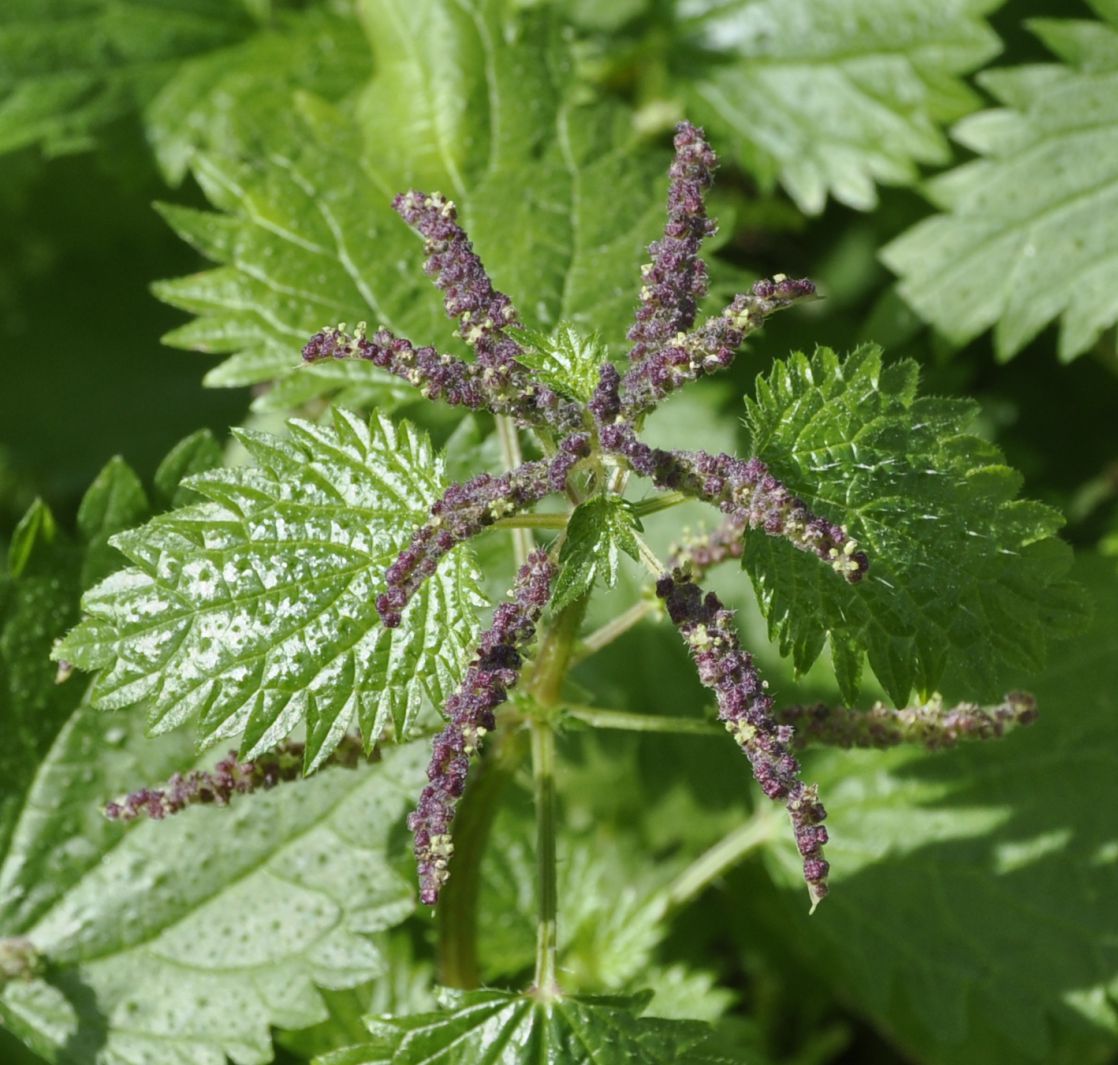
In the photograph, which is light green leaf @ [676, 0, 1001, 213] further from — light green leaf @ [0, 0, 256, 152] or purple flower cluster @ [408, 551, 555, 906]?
purple flower cluster @ [408, 551, 555, 906]

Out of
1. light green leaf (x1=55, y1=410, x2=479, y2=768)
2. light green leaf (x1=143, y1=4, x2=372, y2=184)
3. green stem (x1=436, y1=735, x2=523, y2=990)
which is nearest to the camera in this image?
light green leaf (x1=55, y1=410, x2=479, y2=768)

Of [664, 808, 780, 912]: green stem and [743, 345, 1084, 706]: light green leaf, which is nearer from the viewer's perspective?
[743, 345, 1084, 706]: light green leaf

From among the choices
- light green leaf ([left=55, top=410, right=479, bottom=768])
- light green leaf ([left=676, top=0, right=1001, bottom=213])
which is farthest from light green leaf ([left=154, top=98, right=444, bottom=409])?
light green leaf ([left=676, top=0, right=1001, bottom=213])

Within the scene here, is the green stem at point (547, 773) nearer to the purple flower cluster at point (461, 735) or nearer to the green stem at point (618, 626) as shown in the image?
the green stem at point (618, 626)

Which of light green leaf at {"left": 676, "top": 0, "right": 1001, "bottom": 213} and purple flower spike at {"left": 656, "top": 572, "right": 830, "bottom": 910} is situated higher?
light green leaf at {"left": 676, "top": 0, "right": 1001, "bottom": 213}

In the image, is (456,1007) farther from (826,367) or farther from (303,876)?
(826,367)

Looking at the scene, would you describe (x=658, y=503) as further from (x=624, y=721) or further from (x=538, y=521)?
(x=624, y=721)

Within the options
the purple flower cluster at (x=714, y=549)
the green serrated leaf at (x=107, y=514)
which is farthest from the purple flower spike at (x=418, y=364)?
the green serrated leaf at (x=107, y=514)
